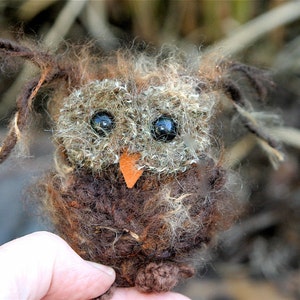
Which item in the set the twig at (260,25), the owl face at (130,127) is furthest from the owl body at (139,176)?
the twig at (260,25)

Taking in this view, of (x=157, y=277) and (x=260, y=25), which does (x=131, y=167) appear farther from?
(x=260, y=25)

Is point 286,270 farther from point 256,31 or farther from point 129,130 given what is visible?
point 129,130

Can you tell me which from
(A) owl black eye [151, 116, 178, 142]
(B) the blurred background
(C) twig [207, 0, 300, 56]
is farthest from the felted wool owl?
(B) the blurred background

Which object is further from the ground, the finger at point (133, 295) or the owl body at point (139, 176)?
the owl body at point (139, 176)

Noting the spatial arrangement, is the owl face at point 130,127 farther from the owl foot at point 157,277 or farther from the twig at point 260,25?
the twig at point 260,25

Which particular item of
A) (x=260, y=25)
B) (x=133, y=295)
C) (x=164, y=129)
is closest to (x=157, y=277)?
(x=133, y=295)

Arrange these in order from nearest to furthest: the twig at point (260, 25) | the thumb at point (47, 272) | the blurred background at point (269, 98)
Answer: the thumb at point (47, 272) → the twig at point (260, 25) → the blurred background at point (269, 98)

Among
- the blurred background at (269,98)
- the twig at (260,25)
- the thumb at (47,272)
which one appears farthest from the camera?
the blurred background at (269,98)
